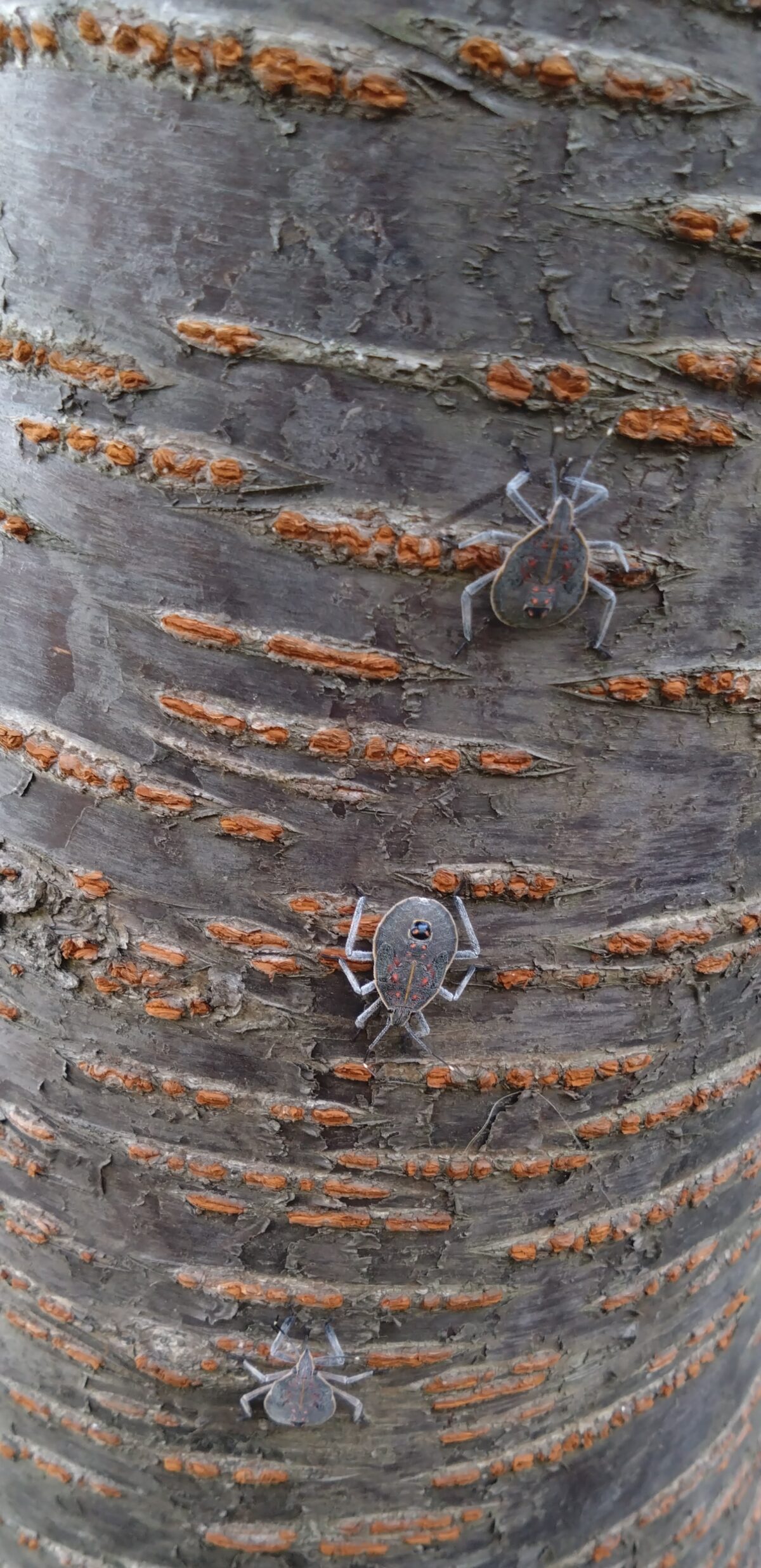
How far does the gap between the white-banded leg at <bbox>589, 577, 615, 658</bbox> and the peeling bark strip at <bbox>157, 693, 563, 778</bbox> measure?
0.54ft

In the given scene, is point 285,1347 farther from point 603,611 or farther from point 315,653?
point 603,611

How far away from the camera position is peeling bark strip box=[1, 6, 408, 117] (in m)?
0.95

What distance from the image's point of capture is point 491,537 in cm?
110

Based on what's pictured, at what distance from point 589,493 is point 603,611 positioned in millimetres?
150

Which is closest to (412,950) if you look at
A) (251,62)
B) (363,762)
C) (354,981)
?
(354,981)

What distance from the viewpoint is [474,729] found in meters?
1.19

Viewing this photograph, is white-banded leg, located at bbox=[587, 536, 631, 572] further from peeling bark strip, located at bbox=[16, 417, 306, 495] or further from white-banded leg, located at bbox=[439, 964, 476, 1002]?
white-banded leg, located at bbox=[439, 964, 476, 1002]

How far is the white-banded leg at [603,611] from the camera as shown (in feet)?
3.75

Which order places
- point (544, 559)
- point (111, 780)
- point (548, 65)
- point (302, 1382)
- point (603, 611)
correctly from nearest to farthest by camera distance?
point (548, 65) < point (544, 559) < point (603, 611) < point (111, 780) < point (302, 1382)

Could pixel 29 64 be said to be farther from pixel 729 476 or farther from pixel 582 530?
pixel 729 476

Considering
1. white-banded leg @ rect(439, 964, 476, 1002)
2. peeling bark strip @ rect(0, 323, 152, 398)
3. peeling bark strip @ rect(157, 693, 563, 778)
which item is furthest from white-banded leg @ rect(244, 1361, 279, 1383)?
peeling bark strip @ rect(0, 323, 152, 398)

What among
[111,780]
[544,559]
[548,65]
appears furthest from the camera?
[111,780]

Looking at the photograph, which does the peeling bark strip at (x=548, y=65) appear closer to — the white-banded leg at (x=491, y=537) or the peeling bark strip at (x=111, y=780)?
the white-banded leg at (x=491, y=537)

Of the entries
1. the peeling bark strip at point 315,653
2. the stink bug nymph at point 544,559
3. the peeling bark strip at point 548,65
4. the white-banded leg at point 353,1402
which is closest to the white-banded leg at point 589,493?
the stink bug nymph at point 544,559
